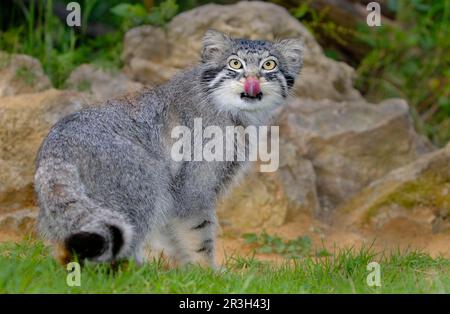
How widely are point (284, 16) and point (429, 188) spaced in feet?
10.9

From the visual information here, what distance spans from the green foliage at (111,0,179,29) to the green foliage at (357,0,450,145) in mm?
3182

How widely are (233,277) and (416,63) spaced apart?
7.81 m

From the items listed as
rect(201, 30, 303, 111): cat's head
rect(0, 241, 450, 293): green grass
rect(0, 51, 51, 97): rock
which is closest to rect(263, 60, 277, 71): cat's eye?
rect(201, 30, 303, 111): cat's head

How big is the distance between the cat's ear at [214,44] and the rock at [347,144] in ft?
9.49

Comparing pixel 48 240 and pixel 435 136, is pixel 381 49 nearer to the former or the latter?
pixel 435 136

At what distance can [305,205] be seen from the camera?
10.2m

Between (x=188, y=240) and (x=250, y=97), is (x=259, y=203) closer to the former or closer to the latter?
(x=188, y=240)

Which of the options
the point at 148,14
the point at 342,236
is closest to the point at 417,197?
the point at 342,236

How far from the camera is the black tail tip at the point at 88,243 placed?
5910 millimetres

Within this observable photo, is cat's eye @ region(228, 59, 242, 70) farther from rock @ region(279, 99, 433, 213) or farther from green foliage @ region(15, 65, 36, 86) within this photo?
green foliage @ region(15, 65, 36, 86)

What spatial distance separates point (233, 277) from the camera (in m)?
6.64

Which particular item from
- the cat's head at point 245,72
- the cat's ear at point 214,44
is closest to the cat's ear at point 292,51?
the cat's head at point 245,72

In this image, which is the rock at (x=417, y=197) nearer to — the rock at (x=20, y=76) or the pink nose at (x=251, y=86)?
the pink nose at (x=251, y=86)

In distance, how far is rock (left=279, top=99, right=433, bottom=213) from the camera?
421 inches
